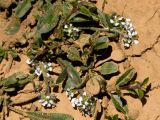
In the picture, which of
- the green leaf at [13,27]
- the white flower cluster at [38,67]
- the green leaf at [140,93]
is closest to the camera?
the green leaf at [140,93]

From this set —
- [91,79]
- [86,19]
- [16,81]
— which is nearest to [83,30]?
[86,19]

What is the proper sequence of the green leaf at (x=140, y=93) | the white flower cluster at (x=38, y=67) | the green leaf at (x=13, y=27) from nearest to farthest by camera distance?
the green leaf at (x=140, y=93) → the white flower cluster at (x=38, y=67) → the green leaf at (x=13, y=27)

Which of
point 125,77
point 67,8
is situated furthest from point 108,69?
point 67,8

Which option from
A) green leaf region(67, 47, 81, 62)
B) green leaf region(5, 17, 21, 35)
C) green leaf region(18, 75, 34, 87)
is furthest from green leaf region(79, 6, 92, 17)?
green leaf region(18, 75, 34, 87)

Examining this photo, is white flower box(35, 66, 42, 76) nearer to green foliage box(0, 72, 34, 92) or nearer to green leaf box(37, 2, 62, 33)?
green foliage box(0, 72, 34, 92)

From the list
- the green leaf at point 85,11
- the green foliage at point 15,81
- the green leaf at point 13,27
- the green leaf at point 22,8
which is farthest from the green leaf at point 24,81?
the green leaf at point 85,11

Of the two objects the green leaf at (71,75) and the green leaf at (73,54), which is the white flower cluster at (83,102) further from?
the green leaf at (73,54)

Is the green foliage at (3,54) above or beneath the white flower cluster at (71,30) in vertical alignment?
beneath
